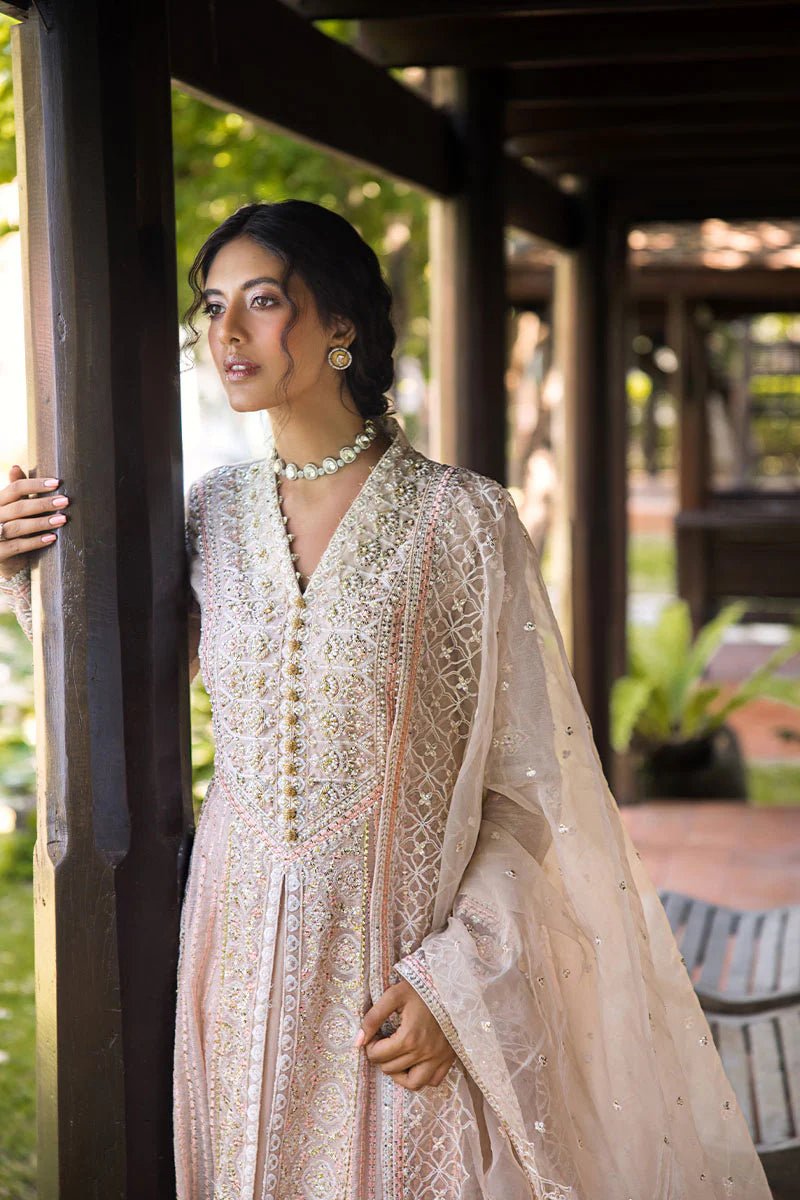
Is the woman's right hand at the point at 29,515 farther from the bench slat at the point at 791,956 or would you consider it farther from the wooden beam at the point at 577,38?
the bench slat at the point at 791,956

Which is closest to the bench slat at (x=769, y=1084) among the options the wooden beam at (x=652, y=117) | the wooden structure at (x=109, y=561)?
the wooden structure at (x=109, y=561)

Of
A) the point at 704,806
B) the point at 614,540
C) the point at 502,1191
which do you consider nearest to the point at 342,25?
the point at 614,540

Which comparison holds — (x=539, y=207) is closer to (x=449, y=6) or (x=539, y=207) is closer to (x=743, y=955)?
(x=449, y=6)

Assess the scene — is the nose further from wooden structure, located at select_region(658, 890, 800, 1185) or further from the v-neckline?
wooden structure, located at select_region(658, 890, 800, 1185)

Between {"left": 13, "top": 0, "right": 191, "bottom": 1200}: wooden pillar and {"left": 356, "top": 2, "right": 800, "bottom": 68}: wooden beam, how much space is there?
181cm

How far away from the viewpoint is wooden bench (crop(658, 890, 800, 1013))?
3.37 m

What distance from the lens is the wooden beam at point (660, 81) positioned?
411 centimetres

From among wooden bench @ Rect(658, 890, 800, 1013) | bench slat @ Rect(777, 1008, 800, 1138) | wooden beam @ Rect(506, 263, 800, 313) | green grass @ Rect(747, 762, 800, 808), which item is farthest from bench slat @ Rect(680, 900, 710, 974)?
wooden beam @ Rect(506, 263, 800, 313)

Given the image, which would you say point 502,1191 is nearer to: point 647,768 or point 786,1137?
point 786,1137

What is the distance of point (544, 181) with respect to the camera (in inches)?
222

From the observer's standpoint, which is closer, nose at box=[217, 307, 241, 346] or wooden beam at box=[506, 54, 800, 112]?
nose at box=[217, 307, 241, 346]

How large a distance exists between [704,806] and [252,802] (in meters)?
5.14

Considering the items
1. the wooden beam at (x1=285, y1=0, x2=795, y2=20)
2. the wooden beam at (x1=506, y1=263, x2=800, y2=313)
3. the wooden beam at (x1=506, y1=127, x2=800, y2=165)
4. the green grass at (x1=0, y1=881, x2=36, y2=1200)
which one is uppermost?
the wooden beam at (x1=506, y1=263, x2=800, y2=313)

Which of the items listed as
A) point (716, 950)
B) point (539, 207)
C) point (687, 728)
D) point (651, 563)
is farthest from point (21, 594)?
point (651, 563)
